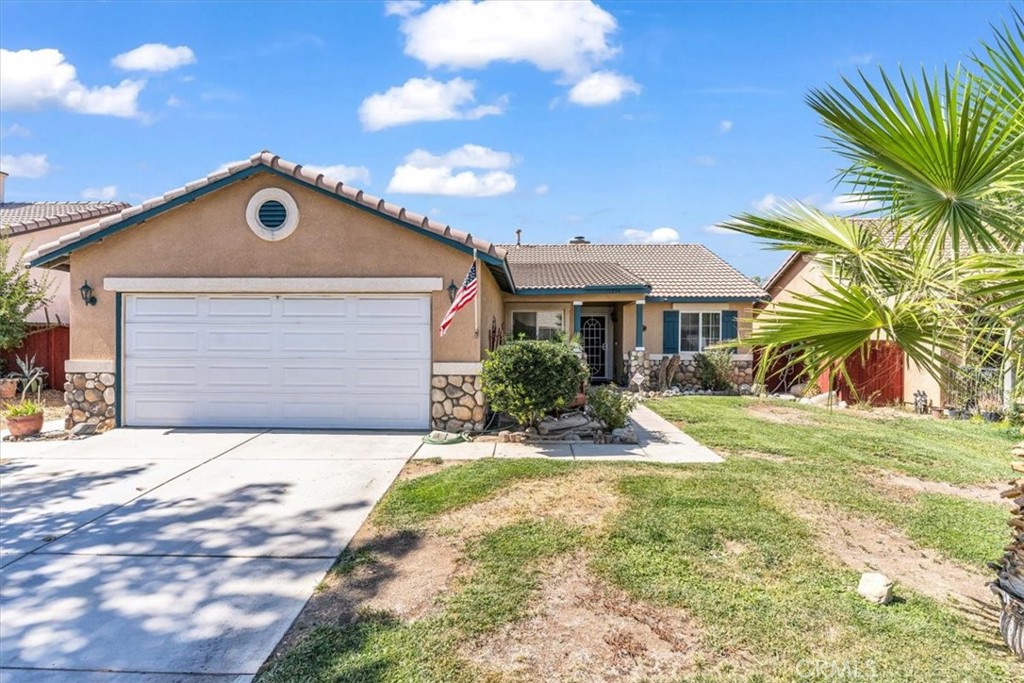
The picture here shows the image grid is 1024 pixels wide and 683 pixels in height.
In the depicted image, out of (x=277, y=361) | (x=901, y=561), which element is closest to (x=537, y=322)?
(x=277, y=361)

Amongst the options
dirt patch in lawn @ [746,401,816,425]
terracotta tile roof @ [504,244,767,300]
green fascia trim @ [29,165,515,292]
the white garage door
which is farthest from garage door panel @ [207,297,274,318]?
dirt patch in lawn @ [746,401,816,425]

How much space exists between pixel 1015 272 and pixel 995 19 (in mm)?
1593

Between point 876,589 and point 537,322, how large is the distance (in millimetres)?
13756

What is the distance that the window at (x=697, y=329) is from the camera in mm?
17391

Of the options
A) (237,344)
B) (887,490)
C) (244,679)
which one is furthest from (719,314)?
(244,679)

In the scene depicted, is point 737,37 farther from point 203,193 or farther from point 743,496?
point 203,193

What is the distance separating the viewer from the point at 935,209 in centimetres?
324

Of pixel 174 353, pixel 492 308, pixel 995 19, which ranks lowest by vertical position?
pixel 174 353

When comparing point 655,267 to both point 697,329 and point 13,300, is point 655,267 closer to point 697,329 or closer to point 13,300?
point 697,329

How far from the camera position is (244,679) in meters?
3.04

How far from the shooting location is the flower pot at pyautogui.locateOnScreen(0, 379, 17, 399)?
12711mm

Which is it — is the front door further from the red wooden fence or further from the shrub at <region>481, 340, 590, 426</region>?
the red wooden fence

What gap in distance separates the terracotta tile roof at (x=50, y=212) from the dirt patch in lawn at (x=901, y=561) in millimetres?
19007

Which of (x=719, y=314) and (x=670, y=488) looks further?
(x=719, y=314)
